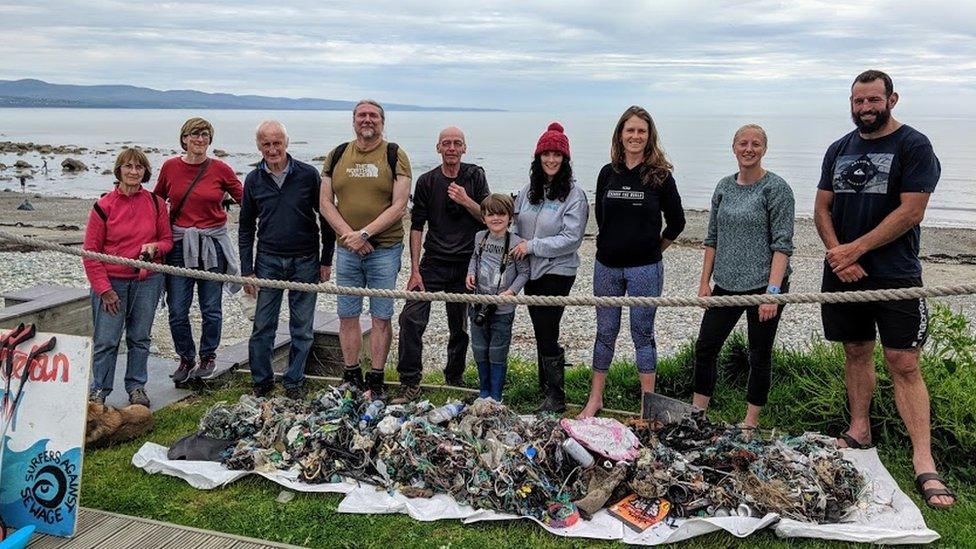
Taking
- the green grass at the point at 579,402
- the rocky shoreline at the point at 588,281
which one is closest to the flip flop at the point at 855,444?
the green grass at the point at 579,402

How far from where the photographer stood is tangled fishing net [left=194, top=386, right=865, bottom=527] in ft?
13.4

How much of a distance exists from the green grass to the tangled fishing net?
0.62 ft

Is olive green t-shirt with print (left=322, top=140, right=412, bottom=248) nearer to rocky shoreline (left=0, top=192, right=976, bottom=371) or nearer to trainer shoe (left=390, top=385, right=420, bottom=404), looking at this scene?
trainer shoe (left=390, top=385, right=420, bottom=404)

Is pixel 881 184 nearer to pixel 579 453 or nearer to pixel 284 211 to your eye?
pixel 579 453

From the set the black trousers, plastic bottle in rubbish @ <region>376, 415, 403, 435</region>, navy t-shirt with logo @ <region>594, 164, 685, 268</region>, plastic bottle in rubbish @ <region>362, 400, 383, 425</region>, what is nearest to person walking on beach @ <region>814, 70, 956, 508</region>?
navy t-shirt with logo @ <region>594, 164, 685, 268</region>

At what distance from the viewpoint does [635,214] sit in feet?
16.9

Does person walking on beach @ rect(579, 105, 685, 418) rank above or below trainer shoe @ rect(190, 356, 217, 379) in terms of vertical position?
above

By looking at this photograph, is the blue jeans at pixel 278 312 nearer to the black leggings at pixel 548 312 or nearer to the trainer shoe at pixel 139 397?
the trainer shoe at pixel 139 397

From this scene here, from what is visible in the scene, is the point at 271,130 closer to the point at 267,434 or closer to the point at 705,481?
the point at 267,434

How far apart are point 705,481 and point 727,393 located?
2142 millimetres

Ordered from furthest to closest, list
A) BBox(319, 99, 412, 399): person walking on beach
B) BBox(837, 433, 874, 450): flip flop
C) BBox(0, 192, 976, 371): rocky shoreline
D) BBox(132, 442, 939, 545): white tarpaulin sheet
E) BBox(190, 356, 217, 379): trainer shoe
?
BBox(0, 192, 976, 371): rocky shoreline < BBox(190, 356, 217, 379): trainer shoe < BBox(319, 99, 412, 399): person walking on beach < BBox(837, 433, 874, 450): flip flop < BBox(132, 442, 939, 545): white tarpaulin sheet

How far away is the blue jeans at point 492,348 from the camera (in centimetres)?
558

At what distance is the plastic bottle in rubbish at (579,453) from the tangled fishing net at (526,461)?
17 millimetres

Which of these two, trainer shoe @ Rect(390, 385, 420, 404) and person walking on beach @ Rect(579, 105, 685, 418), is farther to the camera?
trainer shoe @ Rect(390, 385, 420, 404)
